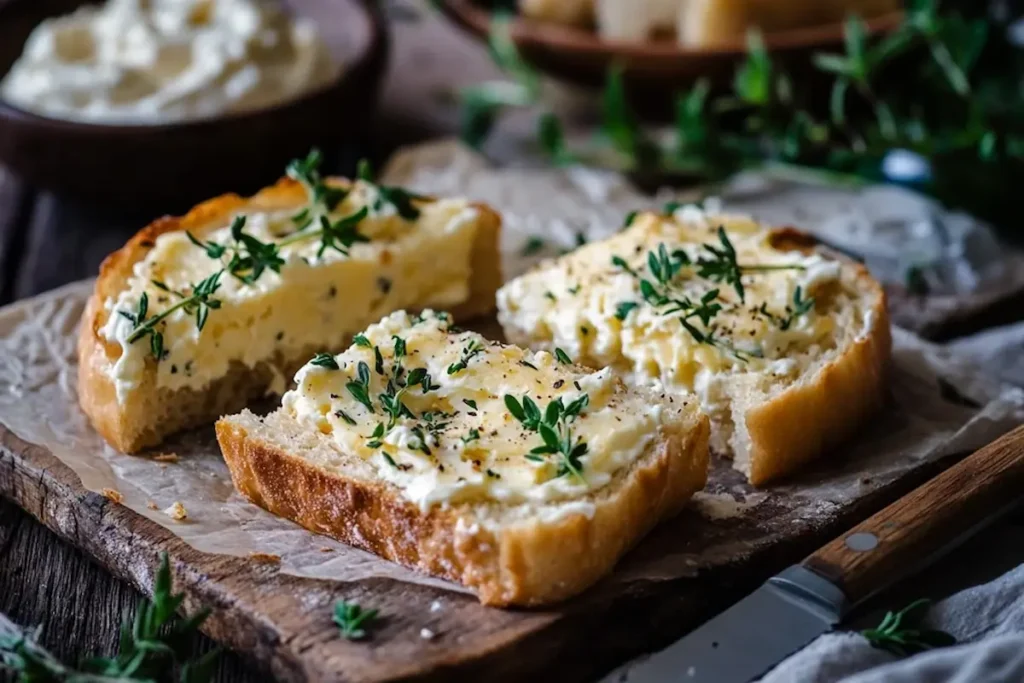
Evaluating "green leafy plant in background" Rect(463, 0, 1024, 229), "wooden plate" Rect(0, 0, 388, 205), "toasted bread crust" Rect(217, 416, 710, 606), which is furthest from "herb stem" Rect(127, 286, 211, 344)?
"green leafy plant in background" Rect(463, 0, 1024, 229)

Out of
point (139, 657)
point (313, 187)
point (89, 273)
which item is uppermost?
point (313, 187)

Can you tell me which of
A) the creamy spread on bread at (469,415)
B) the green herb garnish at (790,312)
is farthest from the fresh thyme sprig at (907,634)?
the green herb garnish at (790,312)

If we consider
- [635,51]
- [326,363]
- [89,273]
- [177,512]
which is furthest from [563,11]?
[177,512]

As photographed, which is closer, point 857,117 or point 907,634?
point 907,634

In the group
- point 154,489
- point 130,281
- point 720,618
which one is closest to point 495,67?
point 130,281

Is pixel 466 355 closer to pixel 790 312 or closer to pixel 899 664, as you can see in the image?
pixel 790 312

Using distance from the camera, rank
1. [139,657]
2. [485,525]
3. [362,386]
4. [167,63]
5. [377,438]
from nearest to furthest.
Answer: [139,657] → [485,525] → [377,438] → [362,386] → [167,63]

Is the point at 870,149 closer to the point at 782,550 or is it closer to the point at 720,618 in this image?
the point at 782,550
